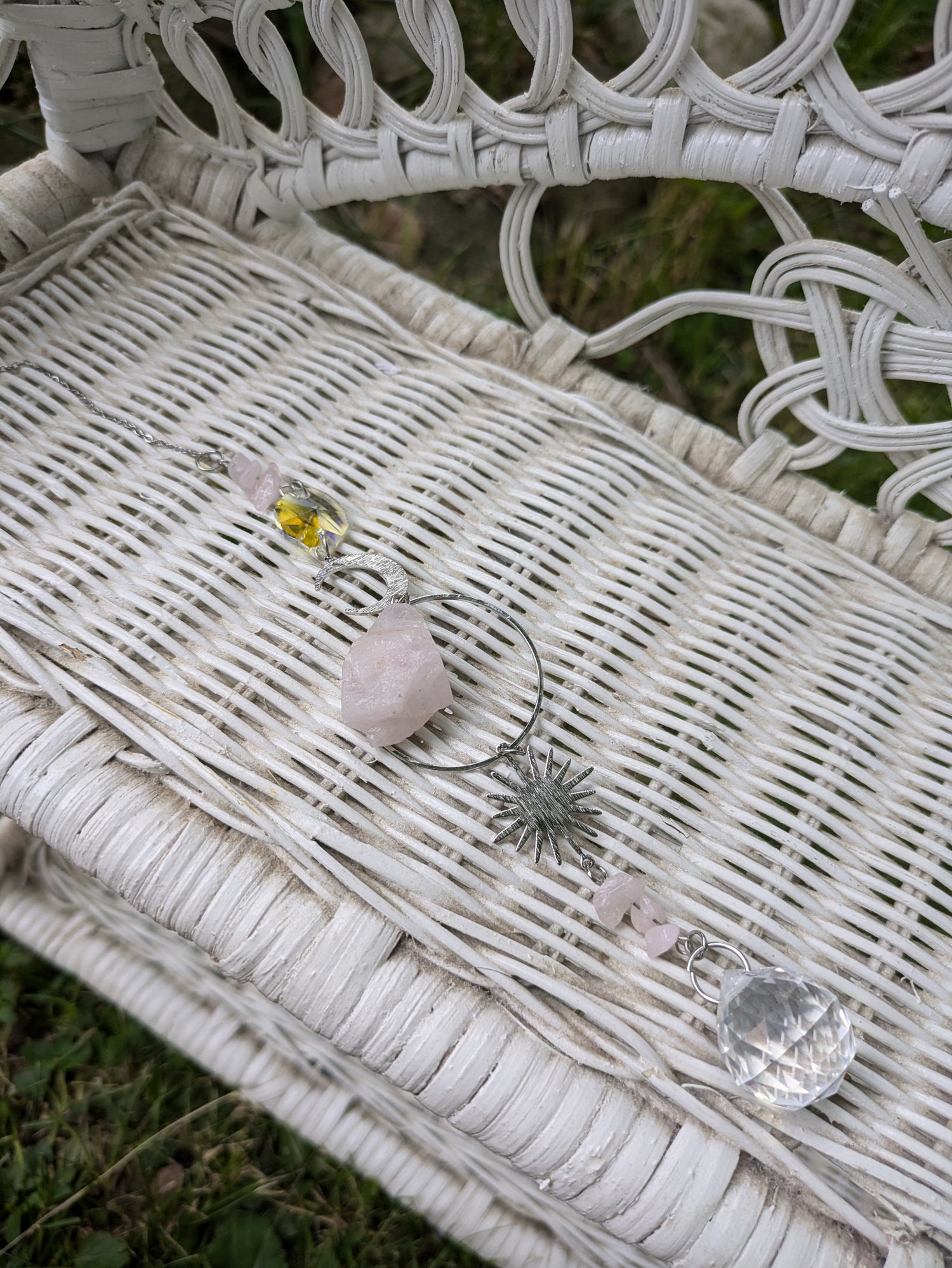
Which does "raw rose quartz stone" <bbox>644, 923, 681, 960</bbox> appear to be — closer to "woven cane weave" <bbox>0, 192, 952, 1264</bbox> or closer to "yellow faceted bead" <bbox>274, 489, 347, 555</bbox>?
"woven cane weave" <bbox>0, 192, 952, 1264</bbox>

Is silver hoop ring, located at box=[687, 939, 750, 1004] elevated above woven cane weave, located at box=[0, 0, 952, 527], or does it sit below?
below

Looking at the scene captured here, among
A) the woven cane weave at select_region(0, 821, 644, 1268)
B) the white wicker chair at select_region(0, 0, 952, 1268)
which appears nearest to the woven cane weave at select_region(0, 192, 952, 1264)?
the white wicker chair at select_region(0, 0, 952, 1268)

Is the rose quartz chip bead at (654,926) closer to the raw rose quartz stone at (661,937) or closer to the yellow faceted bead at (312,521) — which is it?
the raw rose quartz stone at (661,937)

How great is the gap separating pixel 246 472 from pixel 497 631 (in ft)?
0.69

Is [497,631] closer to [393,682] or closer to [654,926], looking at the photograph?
[393,682]

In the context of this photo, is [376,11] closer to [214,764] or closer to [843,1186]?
[214,764]

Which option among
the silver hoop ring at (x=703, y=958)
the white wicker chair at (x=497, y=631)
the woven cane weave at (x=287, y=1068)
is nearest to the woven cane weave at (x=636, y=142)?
the white wicker chair at (x=497, y=631)

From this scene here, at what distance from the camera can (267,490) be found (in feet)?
2.27

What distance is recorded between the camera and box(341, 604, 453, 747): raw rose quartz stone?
0.57m

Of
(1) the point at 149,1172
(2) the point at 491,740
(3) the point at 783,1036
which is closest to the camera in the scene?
(3) the point at 783,1036

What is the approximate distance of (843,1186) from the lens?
50 centimetres

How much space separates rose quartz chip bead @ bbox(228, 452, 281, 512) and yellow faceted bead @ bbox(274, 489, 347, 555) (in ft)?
0.04

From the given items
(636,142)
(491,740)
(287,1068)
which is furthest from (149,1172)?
(636,142)

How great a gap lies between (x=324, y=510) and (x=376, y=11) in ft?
3.88
